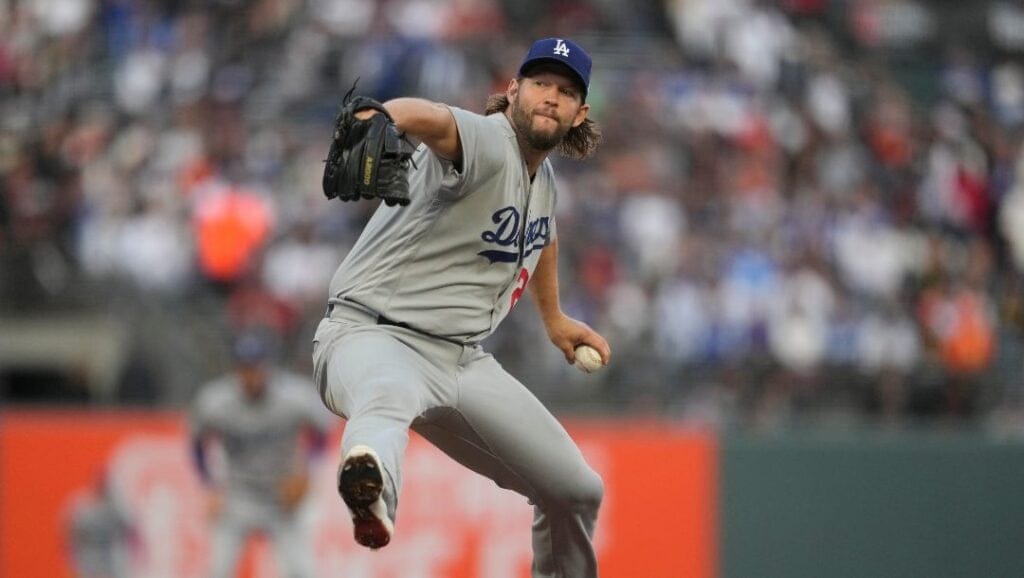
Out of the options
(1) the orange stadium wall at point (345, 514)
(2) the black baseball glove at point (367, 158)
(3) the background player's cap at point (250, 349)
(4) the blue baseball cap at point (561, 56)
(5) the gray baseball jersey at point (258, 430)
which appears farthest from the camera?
(1) the orange stadium wall at point (345, 514)

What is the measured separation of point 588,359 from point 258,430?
16.2ft

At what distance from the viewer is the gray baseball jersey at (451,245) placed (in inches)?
220

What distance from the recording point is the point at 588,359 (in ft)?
20.7

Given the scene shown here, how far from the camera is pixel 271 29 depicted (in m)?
16.5

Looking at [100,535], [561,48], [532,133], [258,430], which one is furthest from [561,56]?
[100,535]

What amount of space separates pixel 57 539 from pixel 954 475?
700 centimetres

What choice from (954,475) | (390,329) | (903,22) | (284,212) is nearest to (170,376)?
(284,212)

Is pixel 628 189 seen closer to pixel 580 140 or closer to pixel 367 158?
pixel 580 140

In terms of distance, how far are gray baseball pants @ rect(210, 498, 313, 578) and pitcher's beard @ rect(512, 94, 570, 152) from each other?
220 inches

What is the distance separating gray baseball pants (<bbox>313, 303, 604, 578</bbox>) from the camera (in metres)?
5.41

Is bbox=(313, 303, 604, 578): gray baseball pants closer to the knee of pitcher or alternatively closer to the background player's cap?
the knee of pitcher

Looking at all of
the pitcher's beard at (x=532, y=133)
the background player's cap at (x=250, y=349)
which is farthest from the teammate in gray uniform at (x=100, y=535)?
the pitcher's beard at (x=532, y=133)

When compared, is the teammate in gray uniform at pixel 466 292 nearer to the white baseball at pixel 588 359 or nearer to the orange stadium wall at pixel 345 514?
the white baseball at pixel 588 359

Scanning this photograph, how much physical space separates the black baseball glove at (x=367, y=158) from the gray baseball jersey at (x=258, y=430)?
233 inches
